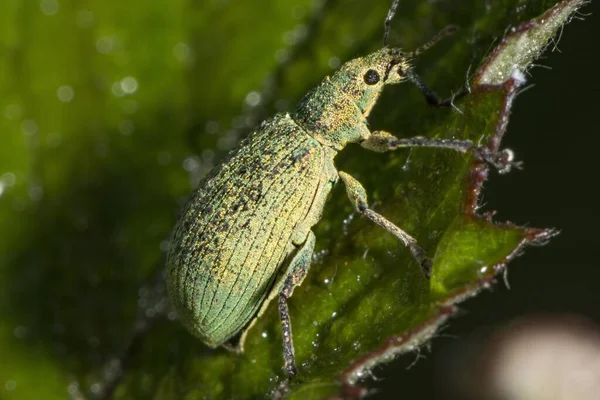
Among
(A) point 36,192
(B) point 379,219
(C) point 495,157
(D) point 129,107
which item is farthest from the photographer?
(D) point 129,107


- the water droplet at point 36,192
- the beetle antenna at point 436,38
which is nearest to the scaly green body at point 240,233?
the beetle antenna at point 436,38

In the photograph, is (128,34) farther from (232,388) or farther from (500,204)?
(500,204)

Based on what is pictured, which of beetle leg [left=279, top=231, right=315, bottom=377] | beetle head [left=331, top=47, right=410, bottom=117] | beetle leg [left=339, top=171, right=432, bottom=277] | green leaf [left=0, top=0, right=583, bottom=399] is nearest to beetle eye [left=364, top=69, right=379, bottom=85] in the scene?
beetle head [left=331, top=47, right=410, bottom=117]

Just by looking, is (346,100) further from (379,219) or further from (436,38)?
(379,219)

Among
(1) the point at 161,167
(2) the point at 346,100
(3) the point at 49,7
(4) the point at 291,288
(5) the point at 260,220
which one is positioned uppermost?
(3) the point at 49,7

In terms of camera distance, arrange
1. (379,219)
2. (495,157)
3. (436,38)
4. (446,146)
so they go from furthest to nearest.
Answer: (436,38), (379,219), (446,146), (495,157)

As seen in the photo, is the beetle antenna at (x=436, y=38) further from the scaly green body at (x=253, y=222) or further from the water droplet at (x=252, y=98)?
the water droplet at (x=252, y=98)

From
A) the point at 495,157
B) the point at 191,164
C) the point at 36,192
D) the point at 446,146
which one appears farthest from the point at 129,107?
the point at 495,157
